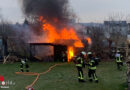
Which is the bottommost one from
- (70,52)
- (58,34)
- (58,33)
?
(70,52)

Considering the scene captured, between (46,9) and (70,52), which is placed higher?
(46,9)

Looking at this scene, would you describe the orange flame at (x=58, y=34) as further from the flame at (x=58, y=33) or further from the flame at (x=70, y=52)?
the flame at (x=70, y=52)

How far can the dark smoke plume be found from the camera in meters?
20.1

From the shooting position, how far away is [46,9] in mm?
20328

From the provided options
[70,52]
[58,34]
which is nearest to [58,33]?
[58,34]

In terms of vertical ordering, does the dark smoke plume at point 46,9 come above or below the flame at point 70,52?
above

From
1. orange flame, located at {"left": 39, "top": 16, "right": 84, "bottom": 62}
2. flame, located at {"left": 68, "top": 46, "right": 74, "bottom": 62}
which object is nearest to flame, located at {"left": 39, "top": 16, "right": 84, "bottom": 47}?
orange flame, located at {"left": 39, "top": 16, "right": 84, "bottom": 62}

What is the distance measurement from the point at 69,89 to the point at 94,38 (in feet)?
51.2

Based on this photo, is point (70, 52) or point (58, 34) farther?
point (58, 34)

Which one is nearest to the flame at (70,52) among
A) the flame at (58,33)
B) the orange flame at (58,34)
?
the orange flame at (58,34)

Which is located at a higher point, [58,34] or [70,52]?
[58,34]

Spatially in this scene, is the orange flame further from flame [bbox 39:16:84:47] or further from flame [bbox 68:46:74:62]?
flame [bbox 68:46:74:62]

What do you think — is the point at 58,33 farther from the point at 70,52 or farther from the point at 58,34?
the point at 70,52

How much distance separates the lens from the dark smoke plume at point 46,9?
20109 millimetres
